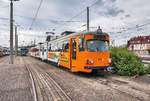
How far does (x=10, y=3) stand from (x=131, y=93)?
18.8 m

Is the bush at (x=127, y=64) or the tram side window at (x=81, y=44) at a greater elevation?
the tram side window at (x=81, y=44)

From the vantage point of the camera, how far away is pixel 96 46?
766 centimetres

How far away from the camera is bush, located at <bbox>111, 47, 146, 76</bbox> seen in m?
7.90

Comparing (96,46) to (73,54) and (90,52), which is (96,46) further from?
(73,54)

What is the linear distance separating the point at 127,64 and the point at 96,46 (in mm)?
2547

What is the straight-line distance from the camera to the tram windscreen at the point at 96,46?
7498 mm

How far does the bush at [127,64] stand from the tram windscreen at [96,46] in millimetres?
1477

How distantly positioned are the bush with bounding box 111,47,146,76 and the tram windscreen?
4.84 feet

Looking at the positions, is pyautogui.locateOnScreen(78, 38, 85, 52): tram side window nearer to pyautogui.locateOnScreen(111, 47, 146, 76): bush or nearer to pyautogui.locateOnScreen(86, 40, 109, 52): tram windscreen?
pyautogui.locateOnScreen(86, 40, 109, 52): tram windscreen

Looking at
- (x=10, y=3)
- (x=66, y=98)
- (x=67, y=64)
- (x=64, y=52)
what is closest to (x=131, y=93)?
(x=66, y=98)

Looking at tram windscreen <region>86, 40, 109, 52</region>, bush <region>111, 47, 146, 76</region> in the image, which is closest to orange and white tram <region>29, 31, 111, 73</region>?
tram windscreen <region>86, 40, 109, 52</region>

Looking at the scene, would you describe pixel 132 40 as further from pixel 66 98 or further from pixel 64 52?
pixel 66 98

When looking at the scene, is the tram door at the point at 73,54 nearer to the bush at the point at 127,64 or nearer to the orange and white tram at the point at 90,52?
the orange and white tram at the point at 90,52

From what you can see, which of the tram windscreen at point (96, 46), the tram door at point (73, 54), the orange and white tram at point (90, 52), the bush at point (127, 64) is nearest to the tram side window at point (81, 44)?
the orange and white tram at point (90, 52)
